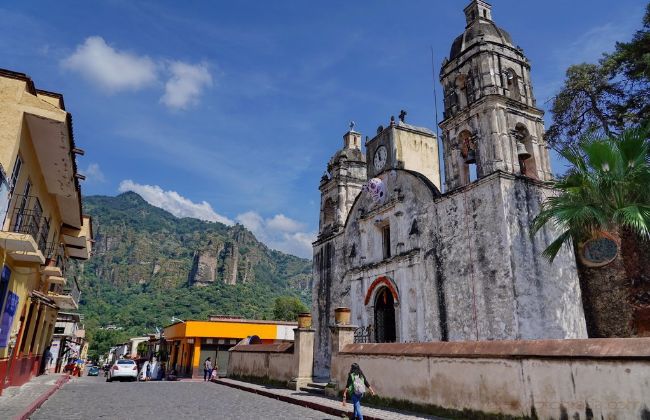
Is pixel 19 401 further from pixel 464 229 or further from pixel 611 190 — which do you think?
pixel 611 190

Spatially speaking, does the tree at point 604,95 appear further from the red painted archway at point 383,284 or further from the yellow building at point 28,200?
the yellow building at point 28,200

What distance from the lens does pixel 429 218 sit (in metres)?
15.8

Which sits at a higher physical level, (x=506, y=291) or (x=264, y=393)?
(x=506, y=291)

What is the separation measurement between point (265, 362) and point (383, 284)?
5585 millimetres

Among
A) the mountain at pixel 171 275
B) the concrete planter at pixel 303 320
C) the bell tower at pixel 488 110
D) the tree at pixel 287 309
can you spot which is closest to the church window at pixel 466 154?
the bell tower at pixel 488 110

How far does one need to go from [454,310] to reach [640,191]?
20.5 feet

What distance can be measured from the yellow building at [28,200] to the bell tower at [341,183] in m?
11.5

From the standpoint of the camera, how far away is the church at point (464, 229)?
1273 centimetres

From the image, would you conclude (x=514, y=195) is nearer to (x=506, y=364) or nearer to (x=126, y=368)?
(x=506, y=364)

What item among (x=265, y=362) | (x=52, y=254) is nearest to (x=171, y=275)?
(x=265, y=362)

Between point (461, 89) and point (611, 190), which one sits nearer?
point (611, 190)

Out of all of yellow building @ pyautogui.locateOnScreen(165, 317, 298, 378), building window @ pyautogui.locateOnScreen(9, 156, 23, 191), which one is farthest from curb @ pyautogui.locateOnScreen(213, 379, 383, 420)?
yellow building @ pyautogui.locateOnScreen(165, 317, 298, 378)

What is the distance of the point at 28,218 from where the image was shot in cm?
1094

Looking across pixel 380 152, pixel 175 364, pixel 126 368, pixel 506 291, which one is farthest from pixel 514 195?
pixel 175 364
